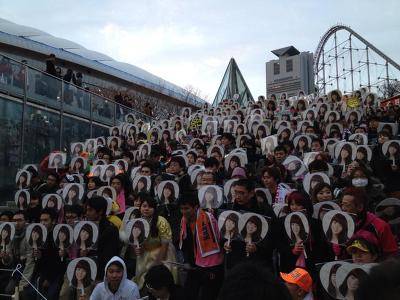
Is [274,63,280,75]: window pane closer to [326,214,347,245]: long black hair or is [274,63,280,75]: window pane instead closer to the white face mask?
the white face mask

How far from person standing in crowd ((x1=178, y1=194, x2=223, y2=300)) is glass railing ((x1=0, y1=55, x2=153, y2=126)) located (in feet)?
27.3

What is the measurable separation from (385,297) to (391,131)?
10.0 m

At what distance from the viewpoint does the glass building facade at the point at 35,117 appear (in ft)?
39.0

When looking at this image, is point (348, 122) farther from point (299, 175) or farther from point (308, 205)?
point (308, 205)

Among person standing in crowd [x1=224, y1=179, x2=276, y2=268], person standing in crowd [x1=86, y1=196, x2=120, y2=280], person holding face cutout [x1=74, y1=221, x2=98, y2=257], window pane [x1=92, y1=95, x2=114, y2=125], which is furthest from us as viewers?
window pane [x1=92, y1=95, x2=114, y2=125]

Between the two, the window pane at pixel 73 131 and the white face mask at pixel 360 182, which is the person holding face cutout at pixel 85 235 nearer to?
the white face mask at pixel 360 182

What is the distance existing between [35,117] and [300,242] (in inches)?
402

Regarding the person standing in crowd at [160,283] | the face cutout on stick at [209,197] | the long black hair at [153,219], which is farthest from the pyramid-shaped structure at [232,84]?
the person standing in crowd at [160,283]

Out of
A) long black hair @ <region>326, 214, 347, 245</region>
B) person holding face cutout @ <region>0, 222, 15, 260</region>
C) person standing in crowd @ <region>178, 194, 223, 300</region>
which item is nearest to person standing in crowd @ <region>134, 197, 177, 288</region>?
person standing in crowd @ <region>178, 194, 223, 300</region>

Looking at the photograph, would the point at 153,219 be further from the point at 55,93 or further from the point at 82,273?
the point at 55,93

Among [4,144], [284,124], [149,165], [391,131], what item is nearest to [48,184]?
[149,165]

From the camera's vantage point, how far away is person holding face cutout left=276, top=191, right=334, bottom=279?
521 centimetres

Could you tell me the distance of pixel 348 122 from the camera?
13.4 meters

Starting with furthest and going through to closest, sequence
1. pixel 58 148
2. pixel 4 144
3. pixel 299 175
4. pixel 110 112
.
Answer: pixel 110 112
pixel 58 148
pixel 4 144
pixel 299 175
